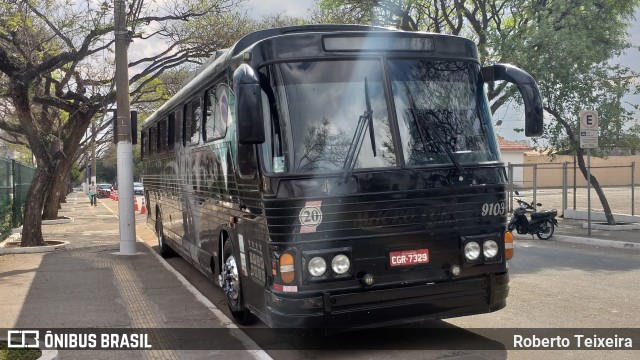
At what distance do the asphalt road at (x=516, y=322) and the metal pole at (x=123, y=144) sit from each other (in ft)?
14.0

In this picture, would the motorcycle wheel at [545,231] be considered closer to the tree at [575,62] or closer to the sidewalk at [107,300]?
the tree at [575,62]

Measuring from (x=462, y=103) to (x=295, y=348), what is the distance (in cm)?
298

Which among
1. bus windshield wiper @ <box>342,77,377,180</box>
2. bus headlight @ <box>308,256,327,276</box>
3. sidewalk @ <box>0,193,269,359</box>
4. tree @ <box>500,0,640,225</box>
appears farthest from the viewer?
tree @ <box>500,0,640,225</box>

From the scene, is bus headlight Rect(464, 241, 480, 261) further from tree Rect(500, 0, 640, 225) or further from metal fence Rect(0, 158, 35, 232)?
metal fence Rect(0, 158, 35, 232)

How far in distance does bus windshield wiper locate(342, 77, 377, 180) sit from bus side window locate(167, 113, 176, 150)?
5945 mm

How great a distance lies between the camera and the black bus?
534 cm

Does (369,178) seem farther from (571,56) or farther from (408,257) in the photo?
(571,56)

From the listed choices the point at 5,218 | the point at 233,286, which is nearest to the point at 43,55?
the point at 5,218

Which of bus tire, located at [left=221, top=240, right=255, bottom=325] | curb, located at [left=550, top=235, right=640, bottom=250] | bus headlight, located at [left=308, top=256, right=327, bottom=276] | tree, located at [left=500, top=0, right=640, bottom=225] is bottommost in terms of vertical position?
curb, located at [left=550, top=235, right=640, bottom=250]

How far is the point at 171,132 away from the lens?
11141mm

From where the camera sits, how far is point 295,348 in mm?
6164

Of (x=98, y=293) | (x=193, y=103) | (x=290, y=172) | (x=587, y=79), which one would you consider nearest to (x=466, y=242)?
(x=290, y=172)

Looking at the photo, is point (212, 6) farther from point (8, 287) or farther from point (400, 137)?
point (400, 137)

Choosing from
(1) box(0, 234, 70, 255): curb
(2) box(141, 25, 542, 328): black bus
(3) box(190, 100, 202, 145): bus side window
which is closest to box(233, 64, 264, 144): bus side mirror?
(2) box(141, 25, 542, 328): black bus
